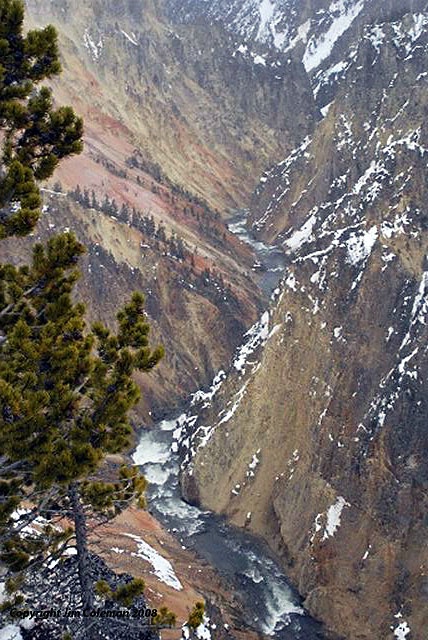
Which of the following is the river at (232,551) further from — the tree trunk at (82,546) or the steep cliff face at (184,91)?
the steep cliff face at (184,91)

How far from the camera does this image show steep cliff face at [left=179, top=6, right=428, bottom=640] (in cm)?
3272

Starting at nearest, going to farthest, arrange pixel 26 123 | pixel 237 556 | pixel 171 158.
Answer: pixel 26 123, pixel 237 556, pixel 171 158

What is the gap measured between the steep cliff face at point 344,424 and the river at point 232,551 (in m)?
0.70

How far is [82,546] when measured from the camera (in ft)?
43.7

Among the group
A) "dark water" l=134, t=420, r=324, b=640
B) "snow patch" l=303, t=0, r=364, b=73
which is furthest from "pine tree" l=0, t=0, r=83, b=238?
"snow patch" l=303, t=0, r=364, b=73

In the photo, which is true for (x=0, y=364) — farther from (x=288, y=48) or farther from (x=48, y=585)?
(x=288, y=48)

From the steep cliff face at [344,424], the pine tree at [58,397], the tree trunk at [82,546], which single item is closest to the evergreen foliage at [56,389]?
the pine tree at [58,397]

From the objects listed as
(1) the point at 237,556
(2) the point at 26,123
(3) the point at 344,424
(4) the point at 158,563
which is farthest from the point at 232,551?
(2) the point at 26,123

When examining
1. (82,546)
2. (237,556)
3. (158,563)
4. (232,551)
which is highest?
(232,551)

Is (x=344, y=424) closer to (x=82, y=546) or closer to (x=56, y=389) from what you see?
(x=82, y=546)

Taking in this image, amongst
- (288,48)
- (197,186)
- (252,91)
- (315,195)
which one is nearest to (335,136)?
(315,195)

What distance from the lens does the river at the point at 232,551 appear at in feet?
108

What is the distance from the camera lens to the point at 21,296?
40.4 ft

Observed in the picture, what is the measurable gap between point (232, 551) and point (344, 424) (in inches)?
300
